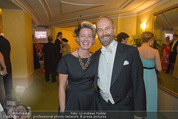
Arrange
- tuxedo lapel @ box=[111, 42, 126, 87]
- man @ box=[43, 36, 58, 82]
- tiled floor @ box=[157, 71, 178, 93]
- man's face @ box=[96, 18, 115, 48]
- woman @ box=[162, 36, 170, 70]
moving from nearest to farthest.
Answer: tuxedo lapel @ box=[111, 42, 126, 87] → man's face @ box=[96, 18, 115, 48] → tiled floor @ box=[157, 71, 178, 93] → woman @ box=[162, 36, 170, 70] → man @ box=[43, 36, 58, 82]

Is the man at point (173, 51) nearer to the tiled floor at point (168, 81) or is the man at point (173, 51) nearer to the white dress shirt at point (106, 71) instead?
the tiled floor at point (168, 81)

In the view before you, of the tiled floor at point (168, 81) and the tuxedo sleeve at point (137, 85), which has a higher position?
the tuxedo sleeve at point (137, 85)

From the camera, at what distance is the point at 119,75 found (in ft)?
4.29

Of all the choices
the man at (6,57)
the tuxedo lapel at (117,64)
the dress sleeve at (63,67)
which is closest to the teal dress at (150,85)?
the tuxedo lapel at (117,64)

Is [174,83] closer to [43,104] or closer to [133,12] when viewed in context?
[43,104]

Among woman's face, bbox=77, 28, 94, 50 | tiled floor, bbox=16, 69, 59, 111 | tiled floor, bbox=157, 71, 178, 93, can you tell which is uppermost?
woman's face, bbox=77, 28, 94, 50

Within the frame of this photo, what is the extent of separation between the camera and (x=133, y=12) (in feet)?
19.3

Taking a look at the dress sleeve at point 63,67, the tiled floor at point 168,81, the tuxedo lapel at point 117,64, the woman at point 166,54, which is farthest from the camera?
the woman at point 166,54

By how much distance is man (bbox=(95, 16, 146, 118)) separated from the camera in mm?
1304

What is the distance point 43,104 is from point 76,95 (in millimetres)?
2280

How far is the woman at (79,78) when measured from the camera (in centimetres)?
151

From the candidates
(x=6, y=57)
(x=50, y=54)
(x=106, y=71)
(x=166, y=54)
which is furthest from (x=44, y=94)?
(x=166, y=54)

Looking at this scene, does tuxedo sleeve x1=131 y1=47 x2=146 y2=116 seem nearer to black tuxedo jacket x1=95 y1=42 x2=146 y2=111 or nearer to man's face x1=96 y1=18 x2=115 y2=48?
black tuxedo jacket x1=95 y1=42 x2=146 y2=111

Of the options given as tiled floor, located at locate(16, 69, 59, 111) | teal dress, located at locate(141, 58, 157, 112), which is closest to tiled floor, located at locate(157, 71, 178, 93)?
teal dress, located at locate(141, 58, 157, 112)
